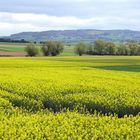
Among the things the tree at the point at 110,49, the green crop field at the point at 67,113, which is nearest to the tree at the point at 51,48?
the tree at the point at 110,49

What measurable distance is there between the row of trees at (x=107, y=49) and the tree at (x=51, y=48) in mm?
10498

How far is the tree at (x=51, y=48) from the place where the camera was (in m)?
152

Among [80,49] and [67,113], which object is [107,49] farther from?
[67,113]

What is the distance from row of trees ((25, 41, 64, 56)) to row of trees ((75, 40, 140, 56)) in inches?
434

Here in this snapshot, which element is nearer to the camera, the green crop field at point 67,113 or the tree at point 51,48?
the green crop field at point 67,113

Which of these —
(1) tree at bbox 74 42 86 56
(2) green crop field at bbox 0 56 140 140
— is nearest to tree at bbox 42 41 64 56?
(1) tree at bbox 74 42 86 56

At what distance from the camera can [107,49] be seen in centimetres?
16425

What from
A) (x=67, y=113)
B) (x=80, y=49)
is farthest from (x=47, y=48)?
(x=67, y=113)

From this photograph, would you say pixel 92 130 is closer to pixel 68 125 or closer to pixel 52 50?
pixel 68 125

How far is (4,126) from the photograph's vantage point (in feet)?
37.6

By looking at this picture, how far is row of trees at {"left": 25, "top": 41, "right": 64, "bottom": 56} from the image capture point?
14712cm

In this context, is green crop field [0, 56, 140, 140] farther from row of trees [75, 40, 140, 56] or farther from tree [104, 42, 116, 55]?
row of trees [75, 40, 140, 56]

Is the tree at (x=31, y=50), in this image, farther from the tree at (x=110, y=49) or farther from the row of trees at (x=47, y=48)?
the tree at (x=110, y=49)

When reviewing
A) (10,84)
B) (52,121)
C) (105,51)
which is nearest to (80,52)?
(105,51)
